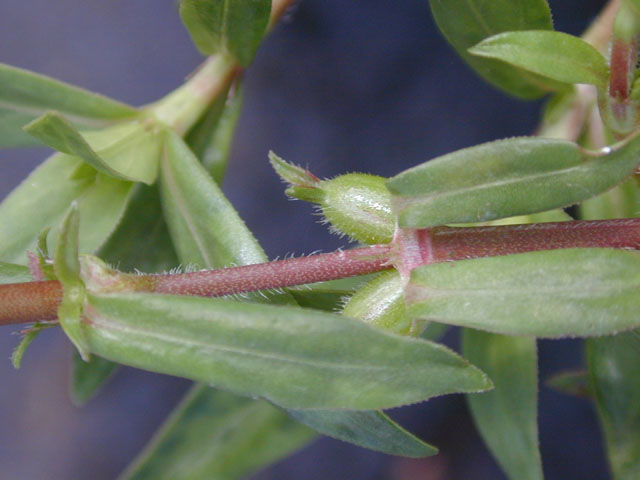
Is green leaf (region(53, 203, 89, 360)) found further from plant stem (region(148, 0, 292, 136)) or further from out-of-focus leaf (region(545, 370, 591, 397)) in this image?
out-of-focus leaf (region(545, 370, 591, 397))

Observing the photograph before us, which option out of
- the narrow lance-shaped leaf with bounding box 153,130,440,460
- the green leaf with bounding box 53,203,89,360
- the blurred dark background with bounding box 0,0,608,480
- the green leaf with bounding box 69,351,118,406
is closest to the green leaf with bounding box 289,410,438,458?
the narrow lance-shaped leaf with bounding box 153,130,440,460

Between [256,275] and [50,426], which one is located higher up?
[256,275]

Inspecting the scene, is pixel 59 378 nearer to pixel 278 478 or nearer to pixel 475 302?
pixel 278 478

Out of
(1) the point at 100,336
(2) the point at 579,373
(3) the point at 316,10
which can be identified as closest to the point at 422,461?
(2) the point at 579,373

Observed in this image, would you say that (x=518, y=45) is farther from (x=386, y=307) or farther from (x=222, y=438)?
(x=222, y=438)

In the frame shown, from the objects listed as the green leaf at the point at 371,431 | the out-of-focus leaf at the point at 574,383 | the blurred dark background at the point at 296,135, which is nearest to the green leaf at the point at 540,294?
the green leaf at the point at 371,431

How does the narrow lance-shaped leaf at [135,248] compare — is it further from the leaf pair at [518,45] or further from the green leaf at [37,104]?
the leaf pair at [518,45]
